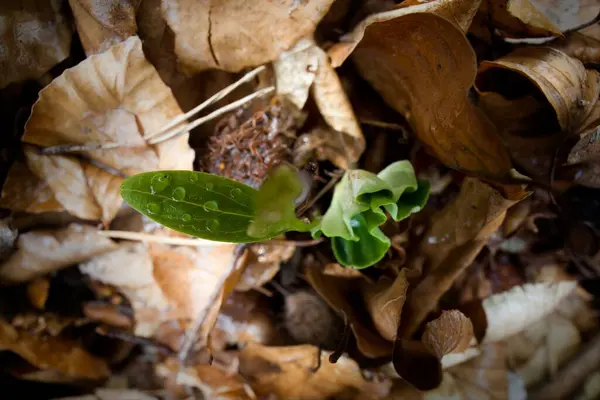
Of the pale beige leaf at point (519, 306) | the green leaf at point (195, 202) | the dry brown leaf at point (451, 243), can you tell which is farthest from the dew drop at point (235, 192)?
the pale beige leaf at point (519, 306)

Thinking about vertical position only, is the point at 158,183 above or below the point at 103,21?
below

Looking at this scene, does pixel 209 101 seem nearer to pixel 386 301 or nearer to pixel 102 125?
pixel 102 125

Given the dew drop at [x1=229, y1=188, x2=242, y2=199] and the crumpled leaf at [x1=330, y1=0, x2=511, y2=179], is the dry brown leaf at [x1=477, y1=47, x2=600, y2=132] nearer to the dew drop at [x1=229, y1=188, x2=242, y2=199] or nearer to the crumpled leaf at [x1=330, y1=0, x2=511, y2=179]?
the crumpled leaf at [x1=330, y1=0, x2=511, y2=179]

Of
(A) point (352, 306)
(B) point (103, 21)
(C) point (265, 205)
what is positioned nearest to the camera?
(C) point (265, 205)

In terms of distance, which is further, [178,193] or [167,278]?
[167,278]

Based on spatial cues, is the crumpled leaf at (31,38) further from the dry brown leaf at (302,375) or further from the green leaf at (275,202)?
the dry brown leaf at (302,375)

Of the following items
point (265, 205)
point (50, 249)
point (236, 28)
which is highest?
point (236, 28)

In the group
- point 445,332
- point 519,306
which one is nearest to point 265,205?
point 445,332
